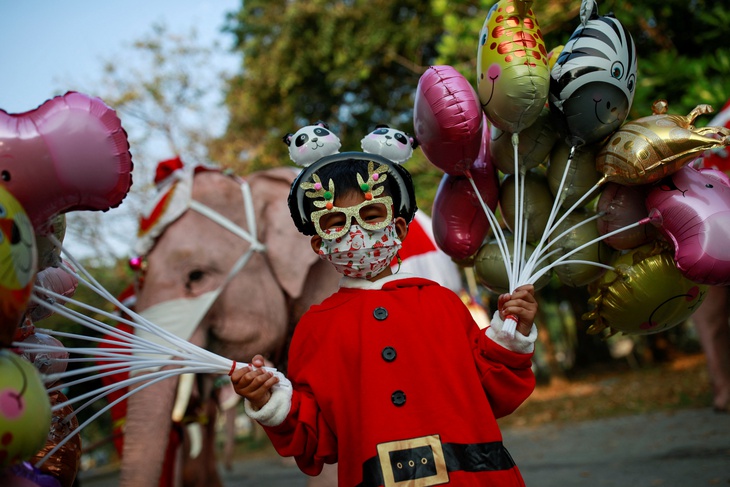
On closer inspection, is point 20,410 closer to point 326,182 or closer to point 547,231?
point 326,182

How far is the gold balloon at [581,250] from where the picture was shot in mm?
2680

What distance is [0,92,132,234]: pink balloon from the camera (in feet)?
6.17

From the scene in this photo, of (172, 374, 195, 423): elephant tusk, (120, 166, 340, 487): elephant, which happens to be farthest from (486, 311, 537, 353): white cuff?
(172, 374, 195, 423): elephant tusk

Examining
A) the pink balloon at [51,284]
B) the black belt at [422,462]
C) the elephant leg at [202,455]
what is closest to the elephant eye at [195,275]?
the elephant leg at [202,455]

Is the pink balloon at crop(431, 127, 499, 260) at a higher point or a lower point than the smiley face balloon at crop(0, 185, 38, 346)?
higher

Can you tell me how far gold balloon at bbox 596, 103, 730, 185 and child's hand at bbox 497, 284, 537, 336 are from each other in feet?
1.87

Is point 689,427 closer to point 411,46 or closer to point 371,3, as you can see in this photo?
point 411,46

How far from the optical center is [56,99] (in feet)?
6.57

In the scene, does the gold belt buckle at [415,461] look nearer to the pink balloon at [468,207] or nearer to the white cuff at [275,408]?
the white cuff at [275,408]

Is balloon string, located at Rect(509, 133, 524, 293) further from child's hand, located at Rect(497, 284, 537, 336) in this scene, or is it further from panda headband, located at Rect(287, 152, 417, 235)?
panda headband, located at Rect(287, 152, 417, 235)

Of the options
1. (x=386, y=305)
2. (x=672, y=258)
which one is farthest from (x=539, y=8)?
(x=386, y=305)

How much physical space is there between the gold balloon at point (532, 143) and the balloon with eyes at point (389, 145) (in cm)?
38

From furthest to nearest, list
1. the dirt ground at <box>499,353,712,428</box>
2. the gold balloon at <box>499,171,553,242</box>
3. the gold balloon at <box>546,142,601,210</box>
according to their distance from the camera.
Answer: the dirt ground at <box>499,353,712,428</box>, the gold balloon at <box>499,171,553,242</box>, the gold balloon at <box>546,142,601,210</box>

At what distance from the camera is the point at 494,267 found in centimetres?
276
